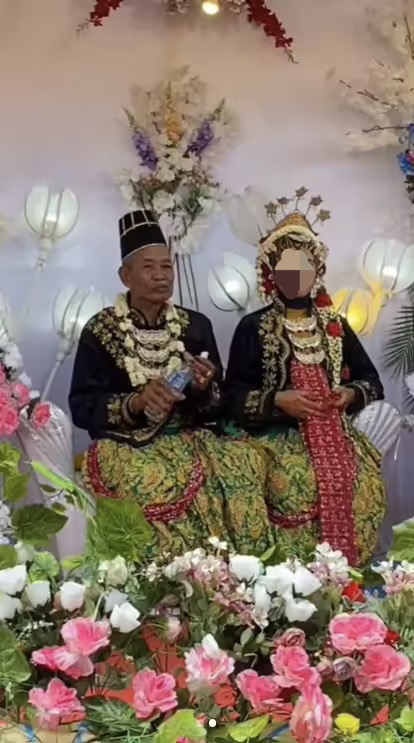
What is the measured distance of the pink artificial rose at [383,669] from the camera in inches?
50.9

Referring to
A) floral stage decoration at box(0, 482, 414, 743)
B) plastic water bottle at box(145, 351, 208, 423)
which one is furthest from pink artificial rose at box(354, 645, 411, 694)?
plastic water bottle at box(145, 351, 208, 423)

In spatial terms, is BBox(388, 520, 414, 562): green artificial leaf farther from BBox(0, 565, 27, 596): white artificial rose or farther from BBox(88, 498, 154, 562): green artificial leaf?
BBox(0, 565, 27, 596): white artificial rose

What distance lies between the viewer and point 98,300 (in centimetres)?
366

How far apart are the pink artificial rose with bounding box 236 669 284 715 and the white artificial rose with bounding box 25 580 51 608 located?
0.31 metres

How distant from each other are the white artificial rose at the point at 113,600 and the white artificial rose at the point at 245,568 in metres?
0.17

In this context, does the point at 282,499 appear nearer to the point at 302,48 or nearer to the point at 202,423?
the point at 202,423

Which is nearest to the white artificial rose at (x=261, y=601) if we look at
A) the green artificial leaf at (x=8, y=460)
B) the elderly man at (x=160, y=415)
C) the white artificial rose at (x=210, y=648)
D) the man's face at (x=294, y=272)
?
the white artificial rose at (x=210, y=648)

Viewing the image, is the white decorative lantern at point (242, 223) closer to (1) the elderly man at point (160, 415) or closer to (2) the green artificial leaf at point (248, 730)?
(1) the elderly man at point (160, 415)

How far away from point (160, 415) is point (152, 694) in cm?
178

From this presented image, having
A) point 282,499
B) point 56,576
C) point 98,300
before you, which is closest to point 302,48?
point 98,300

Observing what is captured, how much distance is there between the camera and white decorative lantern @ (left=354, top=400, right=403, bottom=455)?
3.32m

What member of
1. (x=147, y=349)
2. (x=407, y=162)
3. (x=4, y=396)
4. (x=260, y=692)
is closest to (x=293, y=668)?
(x=260, y=692)

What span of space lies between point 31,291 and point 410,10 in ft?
6.43

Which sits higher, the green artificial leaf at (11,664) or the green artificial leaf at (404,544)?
the green artificial leaf at (404,544)
